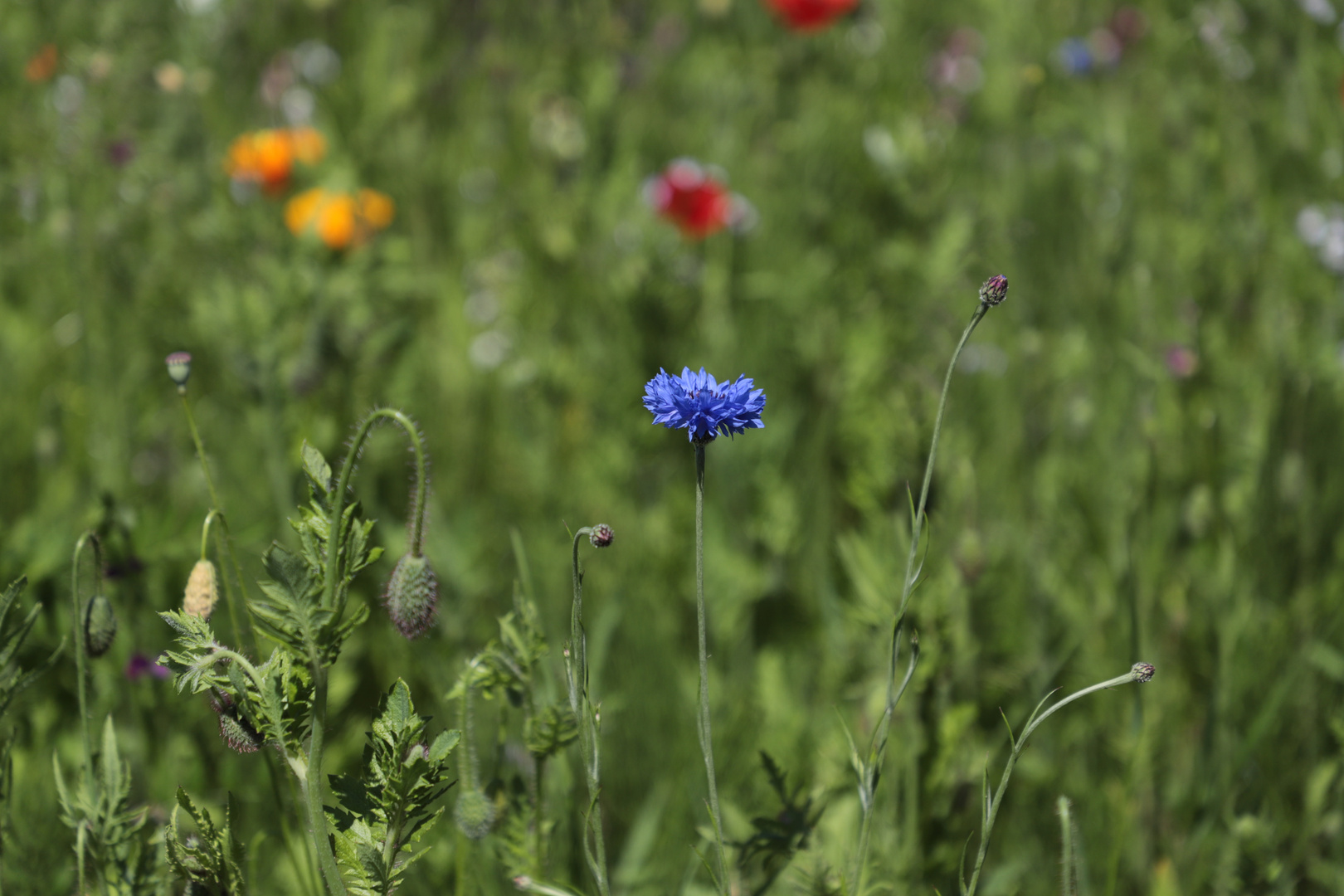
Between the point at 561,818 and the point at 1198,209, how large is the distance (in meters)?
2.32

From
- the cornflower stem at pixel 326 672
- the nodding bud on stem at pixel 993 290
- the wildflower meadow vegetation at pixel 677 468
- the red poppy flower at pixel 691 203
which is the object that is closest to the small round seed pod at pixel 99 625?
the wildflower meadow vegetation at pixel 677 468

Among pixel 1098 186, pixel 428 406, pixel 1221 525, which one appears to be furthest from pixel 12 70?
pixel 1221 525

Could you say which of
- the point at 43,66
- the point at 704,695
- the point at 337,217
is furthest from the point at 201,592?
the point at 43,66

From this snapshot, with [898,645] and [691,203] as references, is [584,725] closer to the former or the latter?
[898,645]

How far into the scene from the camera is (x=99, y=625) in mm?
1085

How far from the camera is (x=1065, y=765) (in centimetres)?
158

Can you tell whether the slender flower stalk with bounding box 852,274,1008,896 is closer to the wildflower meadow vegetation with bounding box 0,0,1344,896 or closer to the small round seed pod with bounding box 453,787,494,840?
the wildflower meadow vegetation with bounding box 0,0,1344,896

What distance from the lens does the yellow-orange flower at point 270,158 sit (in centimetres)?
287

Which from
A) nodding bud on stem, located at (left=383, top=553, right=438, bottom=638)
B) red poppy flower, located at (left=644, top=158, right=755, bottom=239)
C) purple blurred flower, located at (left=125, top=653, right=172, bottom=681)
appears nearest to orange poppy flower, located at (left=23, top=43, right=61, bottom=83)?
red poppy flower, located at (left=644, top=158, right=755, bottom=239)

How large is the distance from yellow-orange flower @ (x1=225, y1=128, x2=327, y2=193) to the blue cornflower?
239 cm

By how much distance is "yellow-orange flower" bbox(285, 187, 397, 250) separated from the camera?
2.56 m

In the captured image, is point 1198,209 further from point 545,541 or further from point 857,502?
point 545,541

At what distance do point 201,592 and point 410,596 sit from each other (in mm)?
198

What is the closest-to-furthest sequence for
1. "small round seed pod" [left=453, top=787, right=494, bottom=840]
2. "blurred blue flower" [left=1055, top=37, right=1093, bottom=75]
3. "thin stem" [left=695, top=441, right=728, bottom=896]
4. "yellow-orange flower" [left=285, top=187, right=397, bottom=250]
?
"thin stem" [left=695, top=441, right=728, bottom=896] → "small round seed pod" [left=453, top=787, right=494, bottom=840] → "yellow-orange flower" [left=285, top=187, right=397, bottom=250] → "blurred blue flower" [left=1055, top=37, right=1093, bottom=75]
